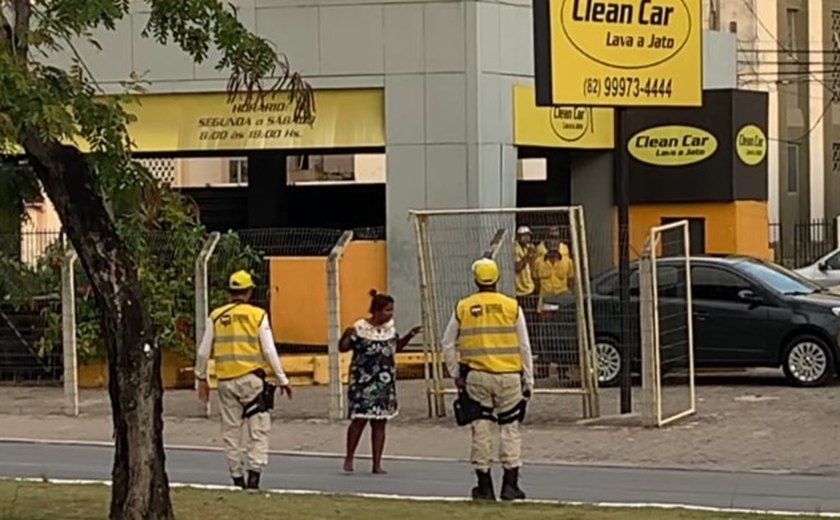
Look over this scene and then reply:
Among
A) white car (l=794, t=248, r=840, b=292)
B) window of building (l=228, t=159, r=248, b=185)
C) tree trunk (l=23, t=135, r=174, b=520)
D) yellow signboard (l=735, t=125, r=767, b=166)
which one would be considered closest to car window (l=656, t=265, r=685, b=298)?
yellow signboard (l=735, t=125, r=767, b=166)

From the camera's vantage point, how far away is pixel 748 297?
2191 centimetres

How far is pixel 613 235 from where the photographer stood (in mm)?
25578

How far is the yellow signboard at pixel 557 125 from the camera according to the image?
26.5 meters

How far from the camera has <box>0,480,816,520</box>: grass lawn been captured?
11.5 meters

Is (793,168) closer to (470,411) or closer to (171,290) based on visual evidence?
(171,290)

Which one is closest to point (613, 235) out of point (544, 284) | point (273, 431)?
point (544, 284)

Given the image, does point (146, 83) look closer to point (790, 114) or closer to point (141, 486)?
point (141, 486)

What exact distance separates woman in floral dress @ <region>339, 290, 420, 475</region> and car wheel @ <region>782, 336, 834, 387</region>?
7843 millimetres

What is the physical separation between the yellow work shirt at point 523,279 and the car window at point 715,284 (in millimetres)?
3201

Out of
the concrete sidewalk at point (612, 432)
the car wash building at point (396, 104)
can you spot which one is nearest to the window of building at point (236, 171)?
the car wash building at point (396, 104)

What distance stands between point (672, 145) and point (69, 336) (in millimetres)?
11219

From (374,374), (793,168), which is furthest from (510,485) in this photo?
(793,168)

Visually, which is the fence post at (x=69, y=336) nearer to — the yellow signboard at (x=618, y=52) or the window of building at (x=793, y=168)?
the yellow signboard at (x=618, y=52)

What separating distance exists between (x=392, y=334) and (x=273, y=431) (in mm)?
4059
